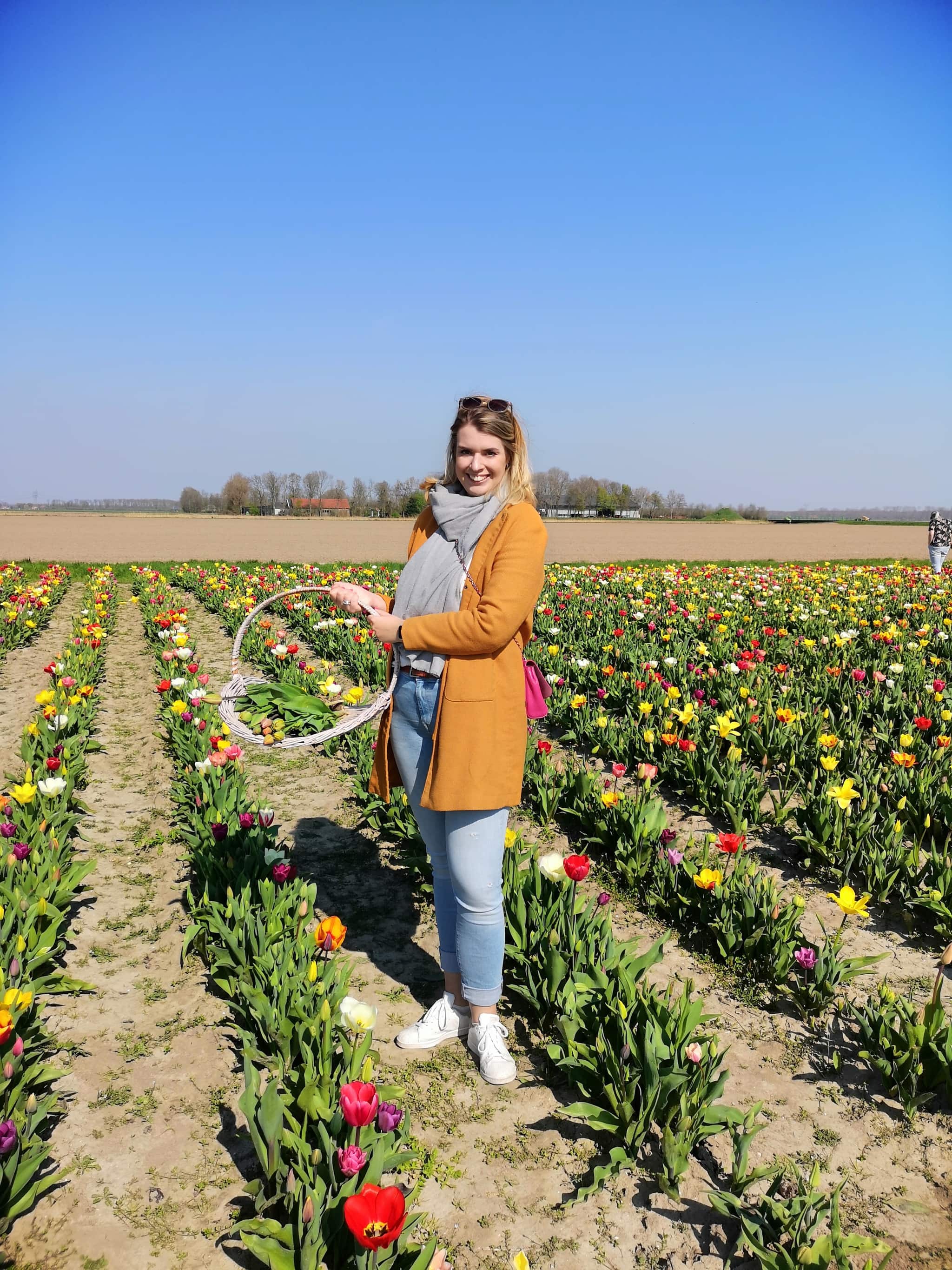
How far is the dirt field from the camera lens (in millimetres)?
24719

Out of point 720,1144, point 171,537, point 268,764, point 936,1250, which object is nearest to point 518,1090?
point 720,1144

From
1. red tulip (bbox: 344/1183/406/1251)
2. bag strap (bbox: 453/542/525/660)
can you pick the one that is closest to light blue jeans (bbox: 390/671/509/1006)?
bag strap (bbox: 453/542/525/660)

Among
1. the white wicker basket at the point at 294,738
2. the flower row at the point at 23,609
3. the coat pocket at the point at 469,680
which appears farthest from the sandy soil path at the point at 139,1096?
the flower row at the point at 23,609

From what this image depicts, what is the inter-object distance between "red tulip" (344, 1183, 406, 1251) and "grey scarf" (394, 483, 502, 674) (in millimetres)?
1270

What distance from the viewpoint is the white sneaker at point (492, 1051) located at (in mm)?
2502

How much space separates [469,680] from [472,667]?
0.04 m

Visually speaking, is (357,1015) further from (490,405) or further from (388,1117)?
(490,405)

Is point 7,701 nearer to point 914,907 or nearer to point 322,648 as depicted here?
point 322,648

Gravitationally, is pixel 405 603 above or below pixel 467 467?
below

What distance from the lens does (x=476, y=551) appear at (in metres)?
2.34

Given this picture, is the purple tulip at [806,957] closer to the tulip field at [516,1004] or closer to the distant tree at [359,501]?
the tulip field at [516,1004]

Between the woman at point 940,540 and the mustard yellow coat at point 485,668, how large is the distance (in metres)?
16.6

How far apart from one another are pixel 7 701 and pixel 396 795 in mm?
4788

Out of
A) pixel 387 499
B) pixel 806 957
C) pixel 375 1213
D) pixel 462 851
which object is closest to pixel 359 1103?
pixel 375 1213
